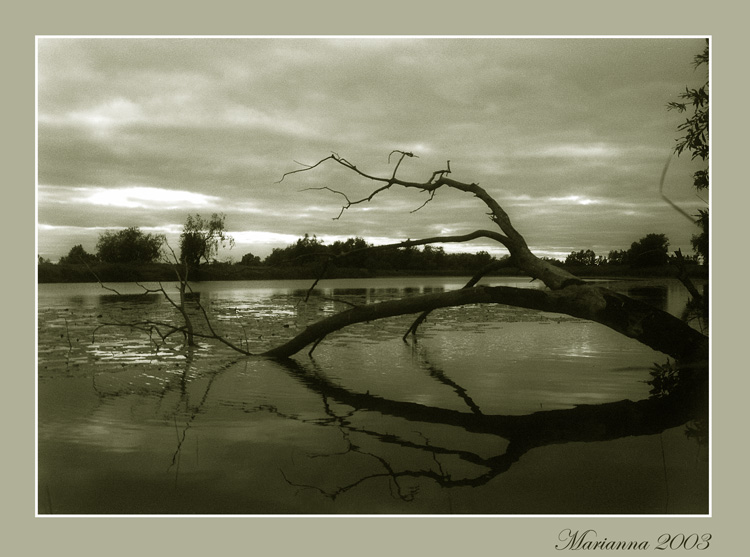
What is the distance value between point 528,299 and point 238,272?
3.03 m

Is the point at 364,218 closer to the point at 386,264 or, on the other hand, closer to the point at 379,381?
the point at 386,264

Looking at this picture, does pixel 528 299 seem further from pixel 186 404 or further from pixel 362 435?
pixel 186 404

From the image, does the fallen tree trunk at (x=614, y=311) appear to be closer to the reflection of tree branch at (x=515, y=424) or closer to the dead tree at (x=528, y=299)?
the dead tree at (x=528, y=299)

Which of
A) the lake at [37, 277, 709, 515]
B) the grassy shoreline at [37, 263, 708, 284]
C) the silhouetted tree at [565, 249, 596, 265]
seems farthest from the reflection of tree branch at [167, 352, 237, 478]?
the silhouetted tree at [565, 249, 596, 265]

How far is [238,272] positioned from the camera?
20.9ft

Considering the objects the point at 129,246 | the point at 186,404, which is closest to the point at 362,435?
the point at 186,404

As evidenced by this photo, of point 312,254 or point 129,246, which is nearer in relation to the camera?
point 312,254

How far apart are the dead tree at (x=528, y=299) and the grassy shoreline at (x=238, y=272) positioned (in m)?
0.56

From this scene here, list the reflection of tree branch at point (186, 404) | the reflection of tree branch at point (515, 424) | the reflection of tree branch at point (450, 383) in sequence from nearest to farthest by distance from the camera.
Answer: the reflection of tree branch at point (515, 424)
the reflection of tree branch at point (186, 404)
the reflection of tree branch at point (450, 383)

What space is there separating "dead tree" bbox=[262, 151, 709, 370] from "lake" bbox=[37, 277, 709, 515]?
1.85 feet

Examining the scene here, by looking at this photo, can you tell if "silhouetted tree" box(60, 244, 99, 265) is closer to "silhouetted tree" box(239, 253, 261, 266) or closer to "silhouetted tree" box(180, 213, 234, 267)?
"silhouetted tree" box(180, 213, 234, 267)

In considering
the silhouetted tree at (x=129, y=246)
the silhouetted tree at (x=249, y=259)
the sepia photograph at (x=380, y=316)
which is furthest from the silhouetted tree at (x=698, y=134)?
the silhouetted tree at (x=129, y=246)

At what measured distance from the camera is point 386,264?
735 cm

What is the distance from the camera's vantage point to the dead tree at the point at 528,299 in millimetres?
5488
